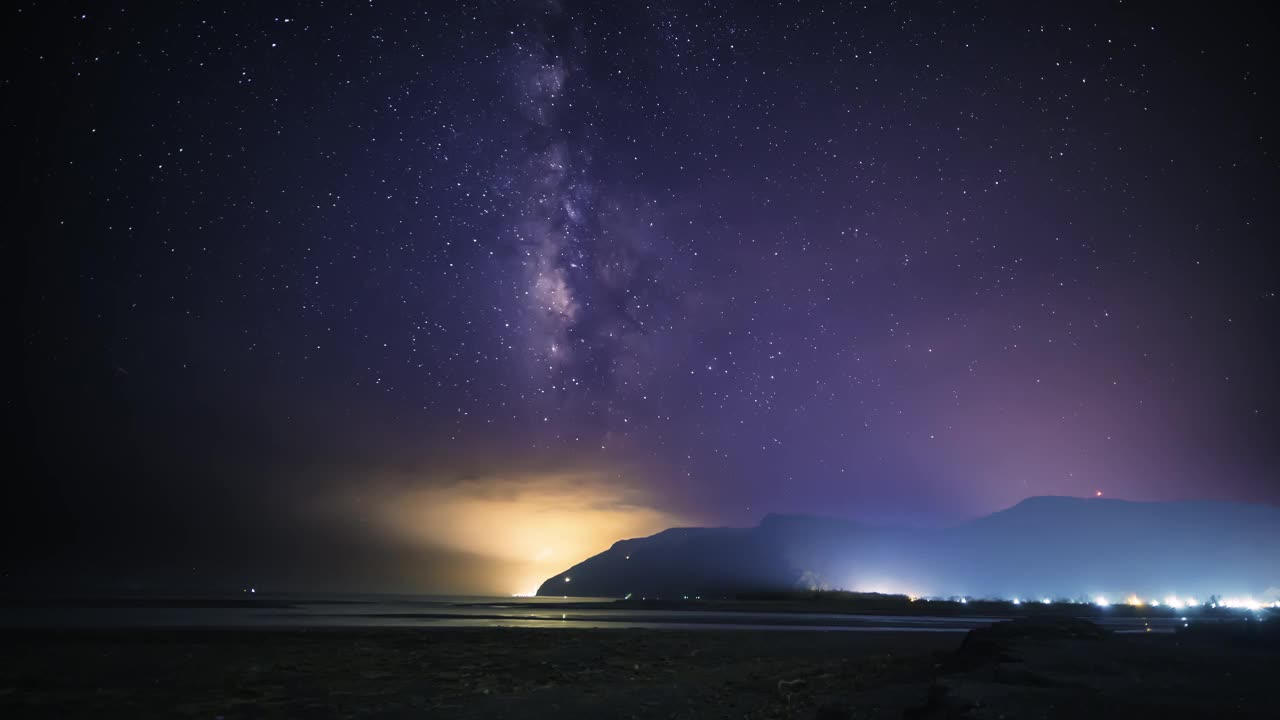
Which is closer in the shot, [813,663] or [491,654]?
[813,663]

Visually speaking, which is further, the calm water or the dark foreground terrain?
the calm water

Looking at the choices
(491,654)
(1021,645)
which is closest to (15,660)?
(491,654)

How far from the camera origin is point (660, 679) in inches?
842

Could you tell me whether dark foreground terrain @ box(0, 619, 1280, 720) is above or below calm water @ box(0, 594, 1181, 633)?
above

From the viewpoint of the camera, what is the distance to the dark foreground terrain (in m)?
11.4

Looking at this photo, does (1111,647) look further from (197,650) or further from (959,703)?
(197,650)

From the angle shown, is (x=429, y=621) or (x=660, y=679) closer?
(x=660, y=679)

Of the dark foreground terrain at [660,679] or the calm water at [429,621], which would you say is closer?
the dark foreground terrain at [660,679]

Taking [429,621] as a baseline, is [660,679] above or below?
above

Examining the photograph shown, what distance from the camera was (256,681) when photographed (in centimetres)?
2006

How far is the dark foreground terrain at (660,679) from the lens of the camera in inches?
447

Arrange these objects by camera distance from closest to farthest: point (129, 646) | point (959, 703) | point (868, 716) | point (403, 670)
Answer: point (959, 703), point (868, 716), point (403, 670), point (129, 646)

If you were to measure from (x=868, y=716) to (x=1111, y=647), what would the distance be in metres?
7.63

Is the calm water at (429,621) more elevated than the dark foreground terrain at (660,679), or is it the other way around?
the dark foreground terrain at (660,679)
